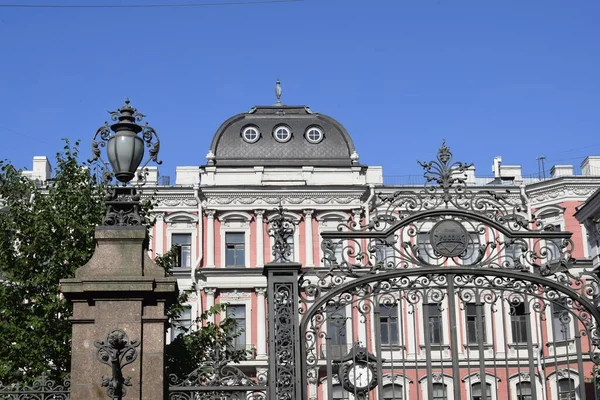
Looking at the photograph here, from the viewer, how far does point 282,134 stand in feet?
110

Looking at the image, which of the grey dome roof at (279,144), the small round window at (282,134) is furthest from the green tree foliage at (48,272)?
the small round window at (282,134)

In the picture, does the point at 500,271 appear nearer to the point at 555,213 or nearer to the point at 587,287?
the point at 587,287

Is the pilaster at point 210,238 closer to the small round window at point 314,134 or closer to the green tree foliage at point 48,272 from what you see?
the small round window at point 314,134

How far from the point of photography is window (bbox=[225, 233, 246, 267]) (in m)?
32.0

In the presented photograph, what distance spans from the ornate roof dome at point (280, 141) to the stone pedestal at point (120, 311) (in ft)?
74.7

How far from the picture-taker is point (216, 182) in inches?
1264

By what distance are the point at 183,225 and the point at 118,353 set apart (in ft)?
76.5

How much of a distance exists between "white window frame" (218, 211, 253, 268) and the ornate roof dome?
1761mm

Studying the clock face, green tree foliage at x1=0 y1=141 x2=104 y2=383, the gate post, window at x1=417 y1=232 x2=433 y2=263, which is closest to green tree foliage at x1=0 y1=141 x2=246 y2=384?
green tree foliage at x1=0 y1=141 x2=104 y2=383

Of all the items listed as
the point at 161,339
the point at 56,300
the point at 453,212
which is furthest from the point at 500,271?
the point at 56,300

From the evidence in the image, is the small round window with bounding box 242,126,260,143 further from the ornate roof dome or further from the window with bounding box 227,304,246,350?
the window with bounding box 227,304,246,350

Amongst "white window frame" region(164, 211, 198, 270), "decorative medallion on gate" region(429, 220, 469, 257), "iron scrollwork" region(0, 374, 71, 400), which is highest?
"white window frame" region(164, 211, 198, 270)

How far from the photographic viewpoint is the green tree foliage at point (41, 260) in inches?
704

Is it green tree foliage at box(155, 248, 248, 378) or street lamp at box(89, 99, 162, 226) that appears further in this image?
green tree foliage at box(155, 248, 248, 378)
